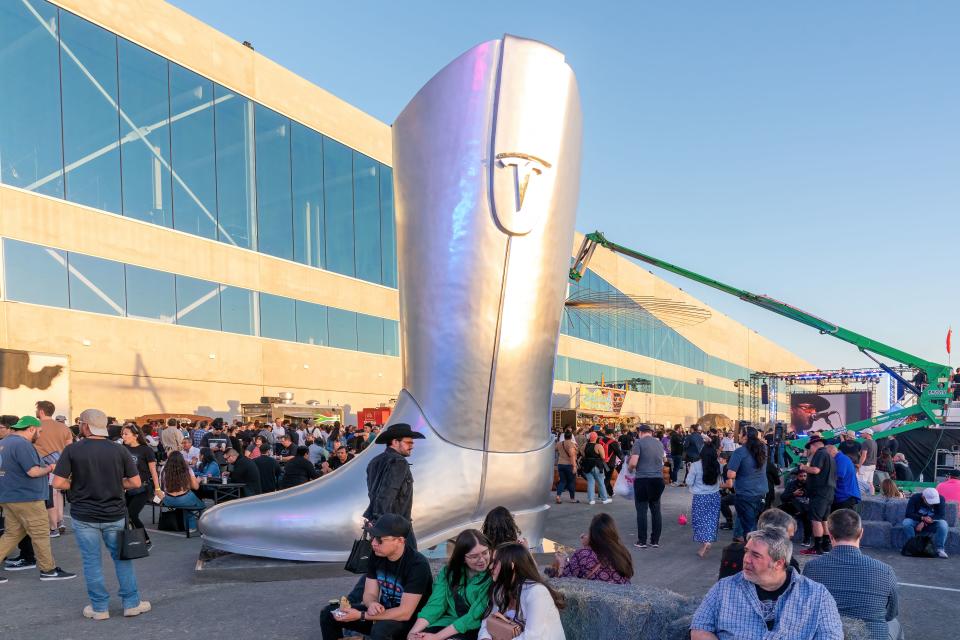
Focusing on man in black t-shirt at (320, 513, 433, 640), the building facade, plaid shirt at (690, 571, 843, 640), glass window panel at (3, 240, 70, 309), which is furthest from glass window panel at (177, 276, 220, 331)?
plaid shirt at (690, 571, 843, 640)

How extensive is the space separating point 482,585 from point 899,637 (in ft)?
7.14

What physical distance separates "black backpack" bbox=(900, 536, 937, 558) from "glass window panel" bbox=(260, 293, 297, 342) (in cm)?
2073

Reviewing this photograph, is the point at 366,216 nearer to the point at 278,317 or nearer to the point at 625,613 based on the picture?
the point at 278,317

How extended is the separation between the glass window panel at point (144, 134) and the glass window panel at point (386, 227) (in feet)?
31.0

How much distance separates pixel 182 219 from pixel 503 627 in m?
21.6

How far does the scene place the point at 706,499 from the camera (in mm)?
7977

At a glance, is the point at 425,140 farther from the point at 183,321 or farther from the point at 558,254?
the point at 183,321

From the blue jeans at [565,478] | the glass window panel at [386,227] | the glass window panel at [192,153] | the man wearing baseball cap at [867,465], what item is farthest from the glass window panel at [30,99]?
the man wearing baseball cap at [867,465]

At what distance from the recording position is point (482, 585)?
11.7 feet

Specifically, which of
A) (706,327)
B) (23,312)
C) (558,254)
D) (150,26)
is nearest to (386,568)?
(558,254)

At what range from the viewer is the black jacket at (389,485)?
465 cm

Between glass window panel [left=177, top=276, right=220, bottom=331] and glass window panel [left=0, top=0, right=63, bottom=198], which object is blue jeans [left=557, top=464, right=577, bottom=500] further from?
glass window panel [left=0, top=0, right=63, bottom=198]

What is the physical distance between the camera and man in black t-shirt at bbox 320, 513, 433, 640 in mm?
3654

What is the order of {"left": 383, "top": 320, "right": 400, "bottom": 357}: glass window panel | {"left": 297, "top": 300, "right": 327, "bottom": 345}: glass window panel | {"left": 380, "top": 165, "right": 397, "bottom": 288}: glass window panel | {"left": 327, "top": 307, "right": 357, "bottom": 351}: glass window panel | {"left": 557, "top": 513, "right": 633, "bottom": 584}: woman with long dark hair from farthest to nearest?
{"left": 383, "top": 320, "right": 400, "bottom": 357}: glass window panel < {"left": 380, "top": 165, "right": 397, "bottom": 288}: glass window panel < {"left": 327, "top": 307, "right": 357, "bottom": 351}: glass window panel < {"left": 297, "top": 300, "right": 327, "bottom": 345}: glass window panel < {"left": 557, "top": 513, "right": 633, "bottom": 584}: woman with long dark hair
